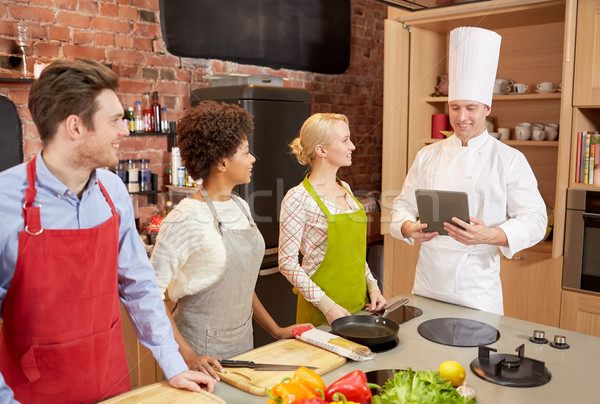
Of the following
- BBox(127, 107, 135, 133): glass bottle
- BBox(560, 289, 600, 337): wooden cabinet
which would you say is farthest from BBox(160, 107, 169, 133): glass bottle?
BBox(560, 289, 600, 337): wooden cabinet

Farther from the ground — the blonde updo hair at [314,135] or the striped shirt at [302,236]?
the blonde updo hair at [314,135]

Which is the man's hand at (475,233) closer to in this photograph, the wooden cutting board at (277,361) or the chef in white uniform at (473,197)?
the chef in white uniform at (473,197)

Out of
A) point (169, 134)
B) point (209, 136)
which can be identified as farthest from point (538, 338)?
point (169, 134)

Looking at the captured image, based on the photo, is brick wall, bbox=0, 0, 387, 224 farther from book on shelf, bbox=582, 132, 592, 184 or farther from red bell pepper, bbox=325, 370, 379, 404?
red bell pepper, bbox=325, 370, 379, 404

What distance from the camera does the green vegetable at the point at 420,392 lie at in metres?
1.03

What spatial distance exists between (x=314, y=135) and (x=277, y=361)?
1073 mm

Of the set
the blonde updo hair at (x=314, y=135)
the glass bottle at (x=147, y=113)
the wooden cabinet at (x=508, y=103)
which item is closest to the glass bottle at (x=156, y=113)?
the glass bottle at (x=147, y=113)

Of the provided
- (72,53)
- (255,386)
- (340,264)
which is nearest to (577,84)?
(340,264)

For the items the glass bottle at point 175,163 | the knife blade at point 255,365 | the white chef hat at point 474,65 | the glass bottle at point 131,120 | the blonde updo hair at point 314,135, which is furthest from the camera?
the glass bottle at point 175,163

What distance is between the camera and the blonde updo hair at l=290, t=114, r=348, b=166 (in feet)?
7.23

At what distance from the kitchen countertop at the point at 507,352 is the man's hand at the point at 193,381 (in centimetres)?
2

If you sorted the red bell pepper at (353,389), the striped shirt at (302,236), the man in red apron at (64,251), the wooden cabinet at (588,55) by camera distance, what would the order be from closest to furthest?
the red bell pepper at (353,389) < the man in red apron at (64,251) < the striped shirt at (302,236) < the wooden cabinet at (588,55)

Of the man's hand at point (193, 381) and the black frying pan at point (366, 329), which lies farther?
the black frying pan at point (366, 329)

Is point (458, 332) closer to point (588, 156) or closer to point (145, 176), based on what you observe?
point (588, 156)
